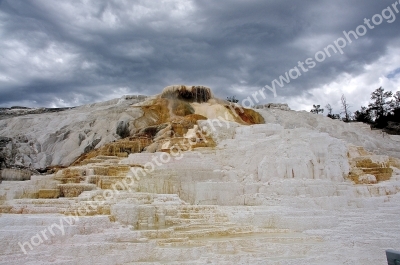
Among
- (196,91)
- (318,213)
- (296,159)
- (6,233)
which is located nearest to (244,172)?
(296,159)

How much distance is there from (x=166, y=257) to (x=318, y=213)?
462 cm

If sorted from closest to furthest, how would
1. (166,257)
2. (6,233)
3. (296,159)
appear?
1. (6,233)
2. (166,257)
3. (296,159)

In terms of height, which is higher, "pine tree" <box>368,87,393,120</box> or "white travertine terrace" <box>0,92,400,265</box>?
"pine tree" <box>368,87,393,120</box>

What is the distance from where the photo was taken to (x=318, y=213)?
9133 mm

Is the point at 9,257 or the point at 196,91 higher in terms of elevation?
the point at 196,91

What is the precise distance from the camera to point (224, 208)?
31.3 ft

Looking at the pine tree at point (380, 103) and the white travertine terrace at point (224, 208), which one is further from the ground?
the pine tree at point (380, 103)

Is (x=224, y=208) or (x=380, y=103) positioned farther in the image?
(x=380, y=103)

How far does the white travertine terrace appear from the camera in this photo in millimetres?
6344

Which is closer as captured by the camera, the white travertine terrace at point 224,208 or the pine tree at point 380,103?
the white travertine terrace at point 224,208

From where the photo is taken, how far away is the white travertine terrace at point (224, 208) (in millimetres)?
6344

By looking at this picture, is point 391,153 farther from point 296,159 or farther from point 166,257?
point 166,257

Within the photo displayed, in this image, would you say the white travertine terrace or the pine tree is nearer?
the white travertine terrace

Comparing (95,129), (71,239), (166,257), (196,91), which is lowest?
(166,257)
